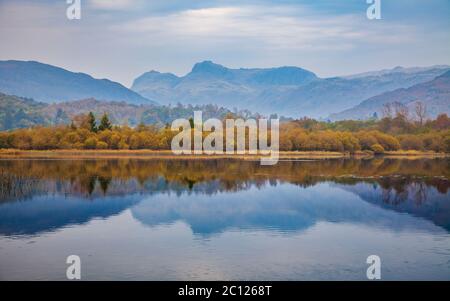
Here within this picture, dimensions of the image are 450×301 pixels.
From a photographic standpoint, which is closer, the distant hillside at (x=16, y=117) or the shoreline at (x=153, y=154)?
the shoreline at (x=153, y=154)

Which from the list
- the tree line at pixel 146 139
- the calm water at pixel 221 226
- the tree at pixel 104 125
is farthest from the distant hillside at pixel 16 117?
the calm water at pixel 221 226

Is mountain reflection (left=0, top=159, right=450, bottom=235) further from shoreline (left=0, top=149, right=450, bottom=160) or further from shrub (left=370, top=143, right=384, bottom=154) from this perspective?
shrub (left=370, top=143, right=384, bottom=154)

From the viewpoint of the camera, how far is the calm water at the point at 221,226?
17.7m

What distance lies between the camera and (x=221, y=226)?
2533cm

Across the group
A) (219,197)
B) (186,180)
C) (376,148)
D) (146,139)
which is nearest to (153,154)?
(146,139)

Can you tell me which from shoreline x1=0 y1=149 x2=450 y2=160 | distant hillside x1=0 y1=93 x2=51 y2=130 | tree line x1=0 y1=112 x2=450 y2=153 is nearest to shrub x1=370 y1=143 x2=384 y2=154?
tree line x1=0 y1=112 x2=450 y2=153

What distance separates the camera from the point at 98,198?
33.0m

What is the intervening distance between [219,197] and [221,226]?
30.4 ft

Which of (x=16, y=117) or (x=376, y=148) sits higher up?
(x=16, y=117)

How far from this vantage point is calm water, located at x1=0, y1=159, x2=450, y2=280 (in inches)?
696

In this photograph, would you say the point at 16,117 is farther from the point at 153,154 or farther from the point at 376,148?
the point at 376,148

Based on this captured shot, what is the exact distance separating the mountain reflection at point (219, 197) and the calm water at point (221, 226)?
7 cm

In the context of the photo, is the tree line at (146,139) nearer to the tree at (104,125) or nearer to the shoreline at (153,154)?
the tree at (104,125)

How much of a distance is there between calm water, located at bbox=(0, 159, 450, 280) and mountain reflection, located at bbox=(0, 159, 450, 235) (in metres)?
0.07
